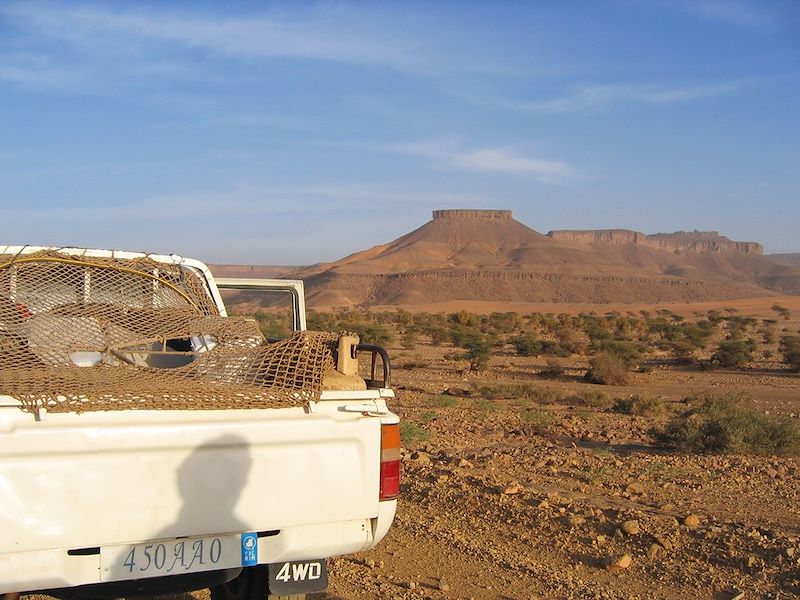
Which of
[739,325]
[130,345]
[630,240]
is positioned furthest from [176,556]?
[630,240]

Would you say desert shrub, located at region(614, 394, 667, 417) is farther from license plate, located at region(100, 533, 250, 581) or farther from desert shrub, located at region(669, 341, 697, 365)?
desert shrub, located at region(669, 341, 697, 365)

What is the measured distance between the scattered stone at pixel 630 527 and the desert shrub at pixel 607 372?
1399 cm

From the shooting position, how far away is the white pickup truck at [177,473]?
3.16 m

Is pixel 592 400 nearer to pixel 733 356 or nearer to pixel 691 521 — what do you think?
pixel 691 521

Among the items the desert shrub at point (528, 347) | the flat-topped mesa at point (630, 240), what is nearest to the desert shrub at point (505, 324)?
the desert shrub at point (528, 347)

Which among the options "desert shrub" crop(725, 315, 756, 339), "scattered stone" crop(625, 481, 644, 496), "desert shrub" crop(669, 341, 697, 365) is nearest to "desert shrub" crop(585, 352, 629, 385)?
"desert shrub" crop(669, 341, 697, 365)

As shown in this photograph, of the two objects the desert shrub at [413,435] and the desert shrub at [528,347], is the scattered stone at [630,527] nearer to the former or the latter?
the desert shrub at [413,435]

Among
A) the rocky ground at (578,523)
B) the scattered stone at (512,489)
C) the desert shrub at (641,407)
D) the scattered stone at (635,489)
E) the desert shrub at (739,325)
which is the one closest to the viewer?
the rocky ground at (578,523)

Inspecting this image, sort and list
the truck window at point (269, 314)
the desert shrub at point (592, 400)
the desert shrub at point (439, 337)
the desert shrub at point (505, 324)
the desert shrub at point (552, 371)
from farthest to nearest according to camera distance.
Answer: the desert shrub at point (505, 324) → the desert shrub at point (439, 337) → the desert shrub at point (552, 371) → the desert shrub at point (592, 400) → the truck window at point (269, 314)

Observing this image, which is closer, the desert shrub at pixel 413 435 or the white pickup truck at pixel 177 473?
the white pickup truck at pixel 177 473

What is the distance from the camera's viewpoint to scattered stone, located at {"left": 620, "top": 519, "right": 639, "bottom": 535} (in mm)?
6195

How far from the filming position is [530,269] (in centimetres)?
11638

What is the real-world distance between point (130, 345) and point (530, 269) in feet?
373

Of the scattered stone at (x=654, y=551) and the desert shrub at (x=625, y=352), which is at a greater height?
the scattered stone at (x=654, y=551)
